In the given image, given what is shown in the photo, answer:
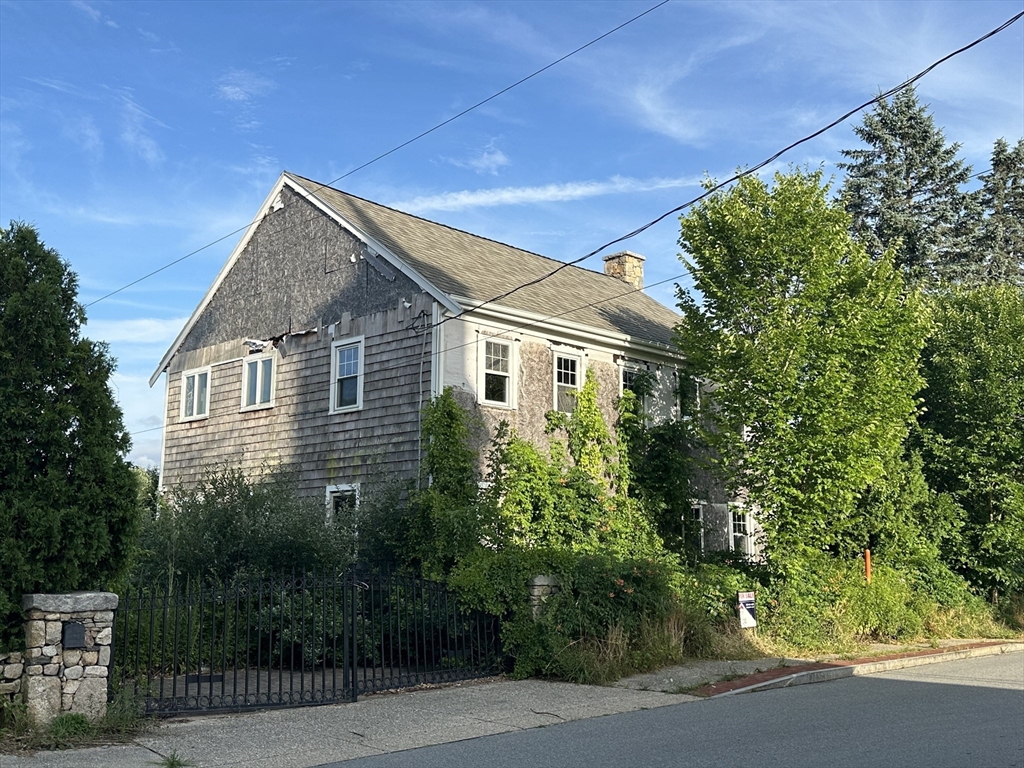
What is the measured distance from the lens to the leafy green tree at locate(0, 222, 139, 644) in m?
9.06

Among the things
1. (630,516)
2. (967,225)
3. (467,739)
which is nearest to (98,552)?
(467,739)

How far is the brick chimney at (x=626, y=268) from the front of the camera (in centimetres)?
2722

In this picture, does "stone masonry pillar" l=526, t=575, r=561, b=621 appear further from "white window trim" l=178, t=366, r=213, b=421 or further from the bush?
"white window trim" l=178, t=366, r=213, b=421

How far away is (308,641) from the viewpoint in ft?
44.3

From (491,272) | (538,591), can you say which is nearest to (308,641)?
(538,591)

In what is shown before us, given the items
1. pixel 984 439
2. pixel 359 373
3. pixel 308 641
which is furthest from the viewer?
pixel 984 439

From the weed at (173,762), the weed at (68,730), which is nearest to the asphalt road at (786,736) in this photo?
the weed at (173,762)

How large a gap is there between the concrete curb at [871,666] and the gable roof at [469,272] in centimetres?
841

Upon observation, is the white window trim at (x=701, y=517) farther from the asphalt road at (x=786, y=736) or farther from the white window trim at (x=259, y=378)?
the white window trim at (x=259, y=378)

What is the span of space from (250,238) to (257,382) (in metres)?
3.47

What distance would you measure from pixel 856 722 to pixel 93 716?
738 centimetres

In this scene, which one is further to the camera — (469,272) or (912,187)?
(912,187)

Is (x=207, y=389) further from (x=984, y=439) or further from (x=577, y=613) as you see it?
(x=984, y=439)

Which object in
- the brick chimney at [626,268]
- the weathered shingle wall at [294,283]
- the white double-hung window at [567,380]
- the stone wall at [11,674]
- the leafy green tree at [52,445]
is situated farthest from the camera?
the brick chimney at [626,268]
